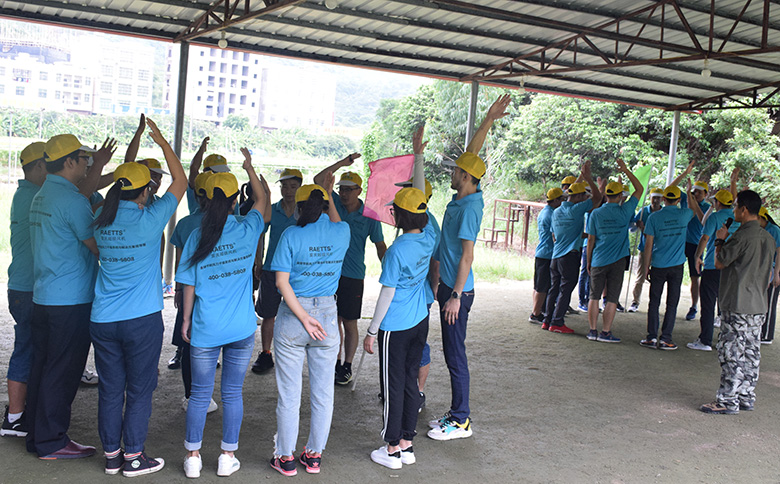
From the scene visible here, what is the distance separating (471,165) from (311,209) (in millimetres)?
1168

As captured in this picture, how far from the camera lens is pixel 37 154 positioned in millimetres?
3541

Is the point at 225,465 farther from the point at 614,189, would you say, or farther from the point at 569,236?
the point at 614,189

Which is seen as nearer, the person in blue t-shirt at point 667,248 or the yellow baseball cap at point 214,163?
the yellow baseball cap at point 214,163

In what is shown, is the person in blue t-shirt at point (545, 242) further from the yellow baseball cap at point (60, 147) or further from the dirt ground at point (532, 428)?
the yellow baseball cap at point (60, 147)

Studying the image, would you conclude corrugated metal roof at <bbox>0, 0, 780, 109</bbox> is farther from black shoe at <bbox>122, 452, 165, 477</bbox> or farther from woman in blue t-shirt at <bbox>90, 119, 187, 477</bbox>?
black shoe at <bbox>122, 452, 165, 477</bbox>

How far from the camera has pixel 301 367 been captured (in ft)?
10.9

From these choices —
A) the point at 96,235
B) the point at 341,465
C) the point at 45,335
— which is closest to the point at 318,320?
the point at 341,465

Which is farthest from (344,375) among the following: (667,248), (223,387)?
(667,248)

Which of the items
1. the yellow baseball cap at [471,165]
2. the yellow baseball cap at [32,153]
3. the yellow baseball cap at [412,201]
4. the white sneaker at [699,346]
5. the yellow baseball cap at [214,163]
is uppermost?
the yellow baseball cap at [471,165]

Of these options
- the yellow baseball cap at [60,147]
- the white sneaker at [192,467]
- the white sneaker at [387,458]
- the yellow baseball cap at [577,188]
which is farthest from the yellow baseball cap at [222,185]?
the yellow baseball cap at [577,188]

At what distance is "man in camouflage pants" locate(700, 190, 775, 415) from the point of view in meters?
4.71

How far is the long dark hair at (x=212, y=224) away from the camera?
3076 mm

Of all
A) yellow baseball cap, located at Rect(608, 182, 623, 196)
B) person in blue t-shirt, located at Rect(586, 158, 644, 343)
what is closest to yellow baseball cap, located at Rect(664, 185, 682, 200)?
person in blue t-shirt, located at Rect(586, 158, 644, 343)

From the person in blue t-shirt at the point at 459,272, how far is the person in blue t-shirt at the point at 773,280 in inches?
129
